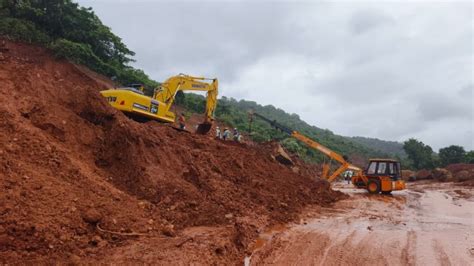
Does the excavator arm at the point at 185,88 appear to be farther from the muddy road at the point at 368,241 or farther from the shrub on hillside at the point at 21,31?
the shrub on hillside at the point at 21,31

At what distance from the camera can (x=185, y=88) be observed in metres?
15.6

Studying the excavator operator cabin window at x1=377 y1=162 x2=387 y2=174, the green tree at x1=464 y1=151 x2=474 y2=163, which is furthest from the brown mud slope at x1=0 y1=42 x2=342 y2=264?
the green tree at x1=464 y1=151 x2=474 y2=163

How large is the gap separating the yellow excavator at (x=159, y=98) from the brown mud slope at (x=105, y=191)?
3008 millimetres

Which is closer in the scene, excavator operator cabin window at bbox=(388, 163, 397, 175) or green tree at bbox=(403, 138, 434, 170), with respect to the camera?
excavator operator cabin window at bbox=(388, 163, 397, 175)

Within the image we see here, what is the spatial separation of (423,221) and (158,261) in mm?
8690

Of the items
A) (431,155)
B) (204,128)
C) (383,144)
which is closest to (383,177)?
(204,128)

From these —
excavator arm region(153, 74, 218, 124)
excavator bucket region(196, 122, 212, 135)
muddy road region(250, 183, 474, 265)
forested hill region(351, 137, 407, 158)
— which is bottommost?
muddy road region(250, 183, 474, 265)

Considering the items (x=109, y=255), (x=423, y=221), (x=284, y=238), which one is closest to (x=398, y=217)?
(x=423, y=221)

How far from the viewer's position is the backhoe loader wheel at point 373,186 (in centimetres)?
1759

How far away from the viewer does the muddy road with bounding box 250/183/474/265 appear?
5707 millimetres

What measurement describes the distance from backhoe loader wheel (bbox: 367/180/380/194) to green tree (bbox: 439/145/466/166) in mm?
30623

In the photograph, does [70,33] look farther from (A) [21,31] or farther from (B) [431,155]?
(B) [431,155]

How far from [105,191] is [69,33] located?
70.6 feet

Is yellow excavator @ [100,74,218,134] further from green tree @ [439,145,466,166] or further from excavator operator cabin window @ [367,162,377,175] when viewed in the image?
green tree @ [439,145,466,166]
